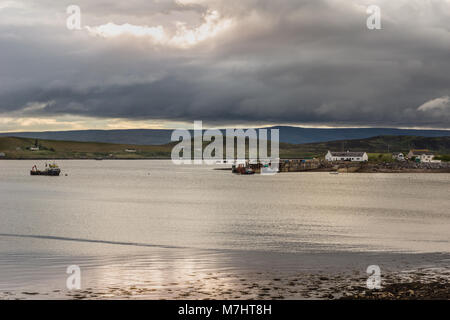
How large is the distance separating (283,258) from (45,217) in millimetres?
32324

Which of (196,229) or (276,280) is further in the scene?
(196,229)

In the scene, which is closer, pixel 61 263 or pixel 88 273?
pixel 88 273

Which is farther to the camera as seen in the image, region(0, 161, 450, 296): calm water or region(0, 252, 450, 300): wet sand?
region(0, 161, 450, 296): calm water

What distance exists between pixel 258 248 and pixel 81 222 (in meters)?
22.4

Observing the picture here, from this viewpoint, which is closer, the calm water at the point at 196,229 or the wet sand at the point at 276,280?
the wet sand at the point at 276,280

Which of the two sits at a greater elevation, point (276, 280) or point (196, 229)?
point (276, 280)

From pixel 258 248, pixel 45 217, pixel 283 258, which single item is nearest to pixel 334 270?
pixel 283 258
